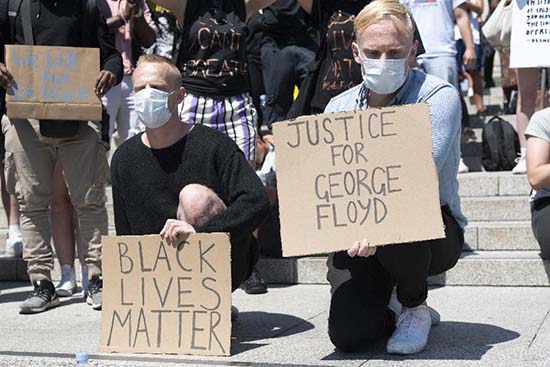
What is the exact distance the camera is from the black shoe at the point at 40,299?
577cm

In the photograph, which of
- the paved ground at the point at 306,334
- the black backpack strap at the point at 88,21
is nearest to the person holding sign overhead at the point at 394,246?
the paved ground at the point at 306,334

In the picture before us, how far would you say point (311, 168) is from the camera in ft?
14.3

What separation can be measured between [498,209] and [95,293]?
2594 millimetres

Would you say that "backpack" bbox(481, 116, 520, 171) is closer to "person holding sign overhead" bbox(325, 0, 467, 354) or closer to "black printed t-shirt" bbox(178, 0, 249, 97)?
"black printed t-shirt" bbox(178, 0, 249, 97)

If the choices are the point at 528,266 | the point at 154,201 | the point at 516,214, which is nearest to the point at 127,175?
the point at 154,201

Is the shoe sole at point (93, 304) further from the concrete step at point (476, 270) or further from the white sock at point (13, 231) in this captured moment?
the white sock at point (13, 231)

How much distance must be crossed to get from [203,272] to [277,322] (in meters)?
0.91

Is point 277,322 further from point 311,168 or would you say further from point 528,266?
point 528,266

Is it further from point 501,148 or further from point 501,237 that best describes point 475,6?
point 501,237

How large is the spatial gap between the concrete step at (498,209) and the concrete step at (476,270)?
47 cm

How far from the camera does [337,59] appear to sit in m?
6.09

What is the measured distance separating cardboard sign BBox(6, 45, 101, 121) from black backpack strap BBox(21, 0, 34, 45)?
0.26ft

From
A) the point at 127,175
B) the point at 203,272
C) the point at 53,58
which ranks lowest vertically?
the point at 203,272

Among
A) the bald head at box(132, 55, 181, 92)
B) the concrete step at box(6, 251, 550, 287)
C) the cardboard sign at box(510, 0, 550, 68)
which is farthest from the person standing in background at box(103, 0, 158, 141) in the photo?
the cardboard sign at box(510, 0, 550, 68)
